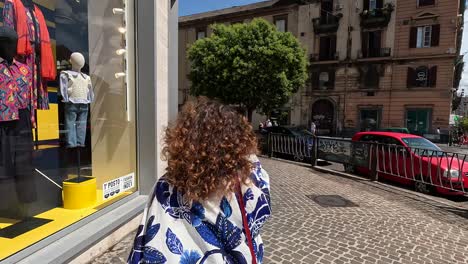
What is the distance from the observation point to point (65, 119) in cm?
395

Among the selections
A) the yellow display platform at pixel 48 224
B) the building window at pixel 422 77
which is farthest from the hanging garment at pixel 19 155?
the building window at pixel 422 77

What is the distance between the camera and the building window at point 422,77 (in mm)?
25109

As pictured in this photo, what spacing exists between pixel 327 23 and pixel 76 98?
29843 millimetres

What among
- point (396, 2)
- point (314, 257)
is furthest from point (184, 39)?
point (314, 257)

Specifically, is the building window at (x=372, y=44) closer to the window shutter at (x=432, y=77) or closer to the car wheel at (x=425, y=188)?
the window shutter at (x=432, y=77)

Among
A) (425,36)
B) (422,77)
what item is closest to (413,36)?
(425,36)

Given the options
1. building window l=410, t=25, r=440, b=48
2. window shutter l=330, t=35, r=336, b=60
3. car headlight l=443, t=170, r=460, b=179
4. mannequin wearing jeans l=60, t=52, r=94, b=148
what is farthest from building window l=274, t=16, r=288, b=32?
mannequin wearing jeans l=60, t=52, r=94, b=148

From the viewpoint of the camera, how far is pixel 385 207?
5.66 meters

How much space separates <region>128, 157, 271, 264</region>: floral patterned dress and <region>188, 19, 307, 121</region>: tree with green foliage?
14.0m

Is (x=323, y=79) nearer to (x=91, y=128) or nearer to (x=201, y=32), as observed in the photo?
(x=201, y=32)

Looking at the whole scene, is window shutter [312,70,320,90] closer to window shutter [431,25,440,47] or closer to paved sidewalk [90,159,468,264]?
window shutter [431,25,440,47]

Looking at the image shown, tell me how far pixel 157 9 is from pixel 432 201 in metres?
6.52

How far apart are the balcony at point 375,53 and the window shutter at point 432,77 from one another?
3604mm

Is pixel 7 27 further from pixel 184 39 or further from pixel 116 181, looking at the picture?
pixel 184 39
